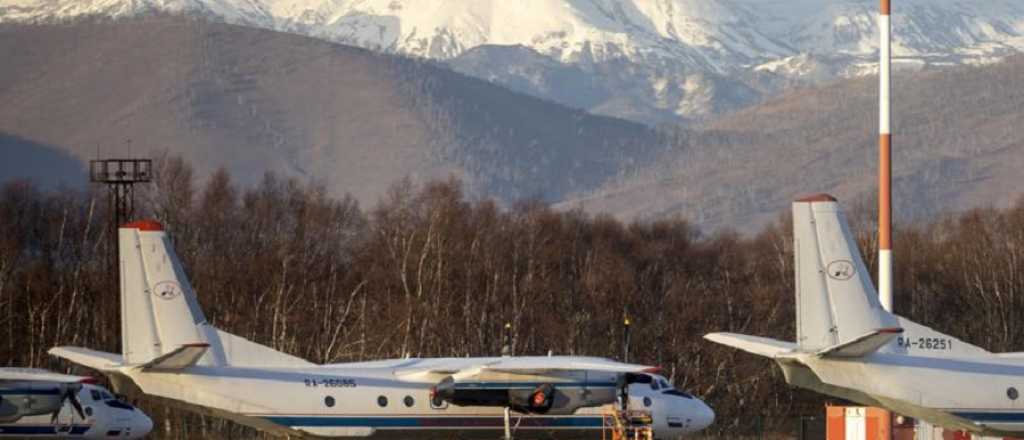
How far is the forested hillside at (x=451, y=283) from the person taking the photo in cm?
8269

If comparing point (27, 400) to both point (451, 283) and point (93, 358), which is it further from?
point (451, 283)

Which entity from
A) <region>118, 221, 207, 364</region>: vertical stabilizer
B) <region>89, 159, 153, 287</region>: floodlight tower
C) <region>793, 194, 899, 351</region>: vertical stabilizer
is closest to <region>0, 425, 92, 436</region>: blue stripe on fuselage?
<region>118, 221, 207, 364</region>: vertical stabilizer

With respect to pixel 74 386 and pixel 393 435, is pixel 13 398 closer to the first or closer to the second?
pixel 74 386

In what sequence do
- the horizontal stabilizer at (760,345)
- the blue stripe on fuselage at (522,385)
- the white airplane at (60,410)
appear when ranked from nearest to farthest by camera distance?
1. the horizontal stabilizer at (760,345)
2. the blue stripe on fuselage at (522,385)
3. the white airplane at (60,410)

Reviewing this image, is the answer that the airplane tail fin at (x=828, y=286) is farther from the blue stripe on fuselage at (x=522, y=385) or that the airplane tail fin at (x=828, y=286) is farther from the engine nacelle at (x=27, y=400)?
the engine nacelle at (x=27, y=400)

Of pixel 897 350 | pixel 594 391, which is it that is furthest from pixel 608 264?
pixel 897 350

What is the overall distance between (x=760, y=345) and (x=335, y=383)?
10.2m

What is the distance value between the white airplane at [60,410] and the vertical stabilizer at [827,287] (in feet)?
53.8

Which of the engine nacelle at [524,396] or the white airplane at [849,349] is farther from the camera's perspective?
the engine nacelle at [524,396]

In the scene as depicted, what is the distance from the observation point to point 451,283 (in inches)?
3602

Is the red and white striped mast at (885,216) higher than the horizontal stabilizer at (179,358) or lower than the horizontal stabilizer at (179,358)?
higher

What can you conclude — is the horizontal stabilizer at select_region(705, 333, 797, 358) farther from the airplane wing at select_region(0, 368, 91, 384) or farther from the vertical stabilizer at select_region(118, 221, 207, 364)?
the airplane wing at select_region(0, 368, 91, 384)

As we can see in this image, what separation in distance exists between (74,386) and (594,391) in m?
12.8

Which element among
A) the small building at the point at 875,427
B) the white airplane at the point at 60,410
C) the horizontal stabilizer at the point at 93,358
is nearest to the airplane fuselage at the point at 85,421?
the white airplane at the point at 60,410
